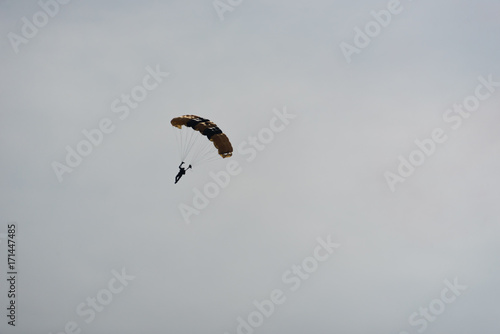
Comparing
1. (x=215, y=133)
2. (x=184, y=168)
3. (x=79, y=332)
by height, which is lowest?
(x=79, y=332)

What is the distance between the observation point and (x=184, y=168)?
154ft

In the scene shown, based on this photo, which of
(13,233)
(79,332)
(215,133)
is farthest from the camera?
(79,332)

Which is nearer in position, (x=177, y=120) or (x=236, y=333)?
(x=177, y=120)

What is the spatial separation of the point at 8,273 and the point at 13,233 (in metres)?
5.82

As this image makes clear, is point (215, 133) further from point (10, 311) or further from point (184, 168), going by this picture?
point (10, 311)

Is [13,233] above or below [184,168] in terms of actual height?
below

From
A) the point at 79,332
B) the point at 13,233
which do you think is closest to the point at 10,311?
the point at 13,233

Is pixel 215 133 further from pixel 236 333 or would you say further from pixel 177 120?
pixel 236 333

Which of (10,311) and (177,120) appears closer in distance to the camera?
(177,120)

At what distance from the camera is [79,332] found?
93.6m

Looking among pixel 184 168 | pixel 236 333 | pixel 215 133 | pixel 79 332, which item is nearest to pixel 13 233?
pixel 184 168

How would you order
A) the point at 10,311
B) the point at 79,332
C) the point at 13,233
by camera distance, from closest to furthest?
1. the point at 13,233
2. the point at 10,311
3. the point at 79,332

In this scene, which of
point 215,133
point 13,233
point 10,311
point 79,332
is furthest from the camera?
point 79,332

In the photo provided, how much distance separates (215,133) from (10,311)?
41643 millimetres
